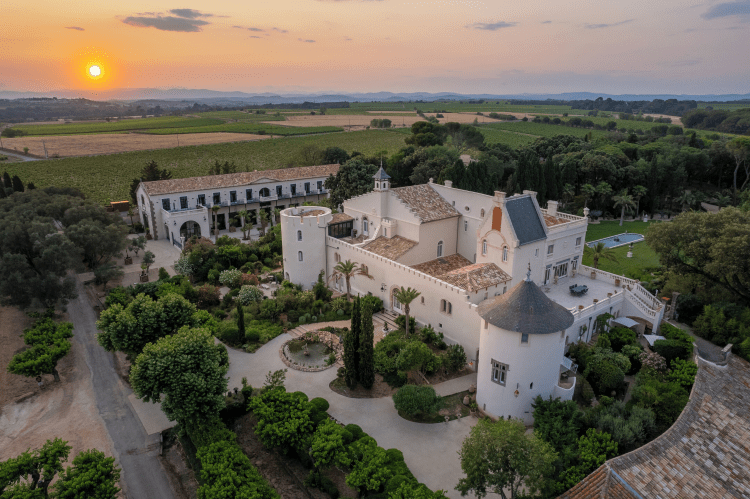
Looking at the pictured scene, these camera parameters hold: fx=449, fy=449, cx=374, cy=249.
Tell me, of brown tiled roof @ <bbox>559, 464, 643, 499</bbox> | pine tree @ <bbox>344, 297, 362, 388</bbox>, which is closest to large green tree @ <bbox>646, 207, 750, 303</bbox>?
brown tiled roof @ <bbox>559, 464, 643, 499</bbox>

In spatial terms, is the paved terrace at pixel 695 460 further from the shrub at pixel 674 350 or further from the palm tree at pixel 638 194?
the palm tree at pixel 638 194

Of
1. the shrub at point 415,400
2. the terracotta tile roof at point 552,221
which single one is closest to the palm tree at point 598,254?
the terracotta tile roof at point 552,221

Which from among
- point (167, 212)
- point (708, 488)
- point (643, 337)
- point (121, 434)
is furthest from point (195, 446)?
point (167, 212)

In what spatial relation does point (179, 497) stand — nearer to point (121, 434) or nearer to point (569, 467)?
point (121, 434)

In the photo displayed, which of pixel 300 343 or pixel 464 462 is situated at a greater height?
pixel 464 462

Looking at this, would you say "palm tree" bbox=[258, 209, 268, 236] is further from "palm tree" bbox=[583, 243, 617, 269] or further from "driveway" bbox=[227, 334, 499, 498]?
"palm tree" bbox=[583, 243, 617, 269]

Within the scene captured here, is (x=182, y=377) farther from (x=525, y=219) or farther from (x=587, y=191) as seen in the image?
(x=587, y=191)
